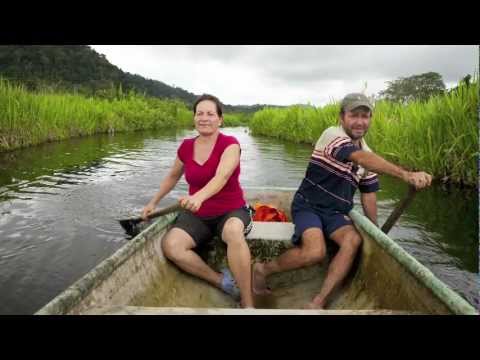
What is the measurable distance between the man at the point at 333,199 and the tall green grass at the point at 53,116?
24.8ft

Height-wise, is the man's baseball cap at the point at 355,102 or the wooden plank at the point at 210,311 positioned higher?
the man's baseball cap at the point at 355,102

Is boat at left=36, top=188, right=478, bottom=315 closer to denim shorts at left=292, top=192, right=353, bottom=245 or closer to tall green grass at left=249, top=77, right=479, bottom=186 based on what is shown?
denim shorts at left=292, top=192, right=353, bottom=245

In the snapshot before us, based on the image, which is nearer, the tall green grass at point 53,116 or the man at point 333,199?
the man at point 333,199

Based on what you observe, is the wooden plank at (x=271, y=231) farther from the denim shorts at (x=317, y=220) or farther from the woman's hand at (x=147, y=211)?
the woman's hand at (x=147, y=211)

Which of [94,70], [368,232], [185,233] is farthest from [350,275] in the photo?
[94,70]

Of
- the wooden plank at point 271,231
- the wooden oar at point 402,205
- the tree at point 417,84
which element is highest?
the tree at point 417,84

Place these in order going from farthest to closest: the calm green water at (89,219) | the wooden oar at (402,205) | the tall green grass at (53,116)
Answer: the tall green grass at (53,116)
the calm green water at (89,219)
the wooden oar at (402,205)

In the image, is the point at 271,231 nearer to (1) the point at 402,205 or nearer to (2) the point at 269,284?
(2) the point at 269,284

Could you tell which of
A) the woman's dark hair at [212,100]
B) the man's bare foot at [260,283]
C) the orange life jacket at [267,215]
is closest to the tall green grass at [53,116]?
the orange life jacket at [267,215]

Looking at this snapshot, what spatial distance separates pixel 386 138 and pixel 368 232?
4.95m

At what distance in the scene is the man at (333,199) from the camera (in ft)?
8.02

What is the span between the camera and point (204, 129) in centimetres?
250

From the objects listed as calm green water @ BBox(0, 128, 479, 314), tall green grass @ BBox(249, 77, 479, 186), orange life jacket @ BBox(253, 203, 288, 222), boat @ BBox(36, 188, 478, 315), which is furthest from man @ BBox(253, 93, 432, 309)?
tall green grass @ BBox(249, 77, 479, 186)

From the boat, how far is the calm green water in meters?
0.94
